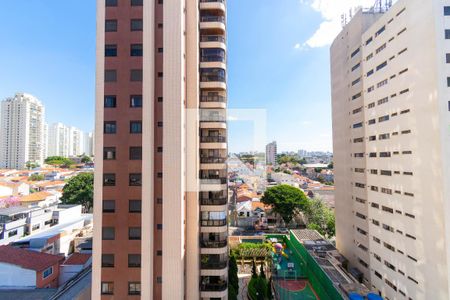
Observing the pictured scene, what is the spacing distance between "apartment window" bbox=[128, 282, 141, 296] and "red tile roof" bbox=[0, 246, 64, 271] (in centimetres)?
460

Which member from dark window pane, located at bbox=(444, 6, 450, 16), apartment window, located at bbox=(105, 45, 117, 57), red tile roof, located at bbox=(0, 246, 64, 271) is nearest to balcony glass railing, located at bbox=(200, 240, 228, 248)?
apartment window, located at bbox=(105, 45, 117, 57)

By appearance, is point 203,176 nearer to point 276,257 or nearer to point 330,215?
point 276,257

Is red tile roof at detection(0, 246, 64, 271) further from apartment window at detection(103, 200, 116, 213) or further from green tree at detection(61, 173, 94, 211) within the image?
green tree at detection(61, 173, 94, 211)

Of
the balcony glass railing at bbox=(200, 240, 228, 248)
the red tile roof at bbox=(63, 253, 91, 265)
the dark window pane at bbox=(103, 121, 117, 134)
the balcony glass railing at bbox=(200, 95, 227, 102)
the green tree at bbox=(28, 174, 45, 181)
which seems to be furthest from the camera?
the green tree at bbox=(28, 174, 45, 181)

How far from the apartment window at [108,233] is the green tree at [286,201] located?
1308 centimetres

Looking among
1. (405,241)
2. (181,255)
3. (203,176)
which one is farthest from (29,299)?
(405,241)

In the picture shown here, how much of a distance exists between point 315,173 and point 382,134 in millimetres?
27525

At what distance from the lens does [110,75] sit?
5160mm

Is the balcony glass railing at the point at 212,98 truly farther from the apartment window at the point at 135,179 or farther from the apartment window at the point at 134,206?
the apartment window at the point at 134,206

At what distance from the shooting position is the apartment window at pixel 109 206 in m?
5.04

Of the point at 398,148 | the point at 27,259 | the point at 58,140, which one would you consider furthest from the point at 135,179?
the point at 58,140

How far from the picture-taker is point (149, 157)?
502 cm

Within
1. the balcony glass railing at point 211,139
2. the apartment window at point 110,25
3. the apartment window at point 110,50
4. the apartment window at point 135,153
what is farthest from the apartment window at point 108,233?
the apartment window at point 110,25

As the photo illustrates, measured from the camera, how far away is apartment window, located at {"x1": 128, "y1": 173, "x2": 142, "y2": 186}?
5055 millimetres
